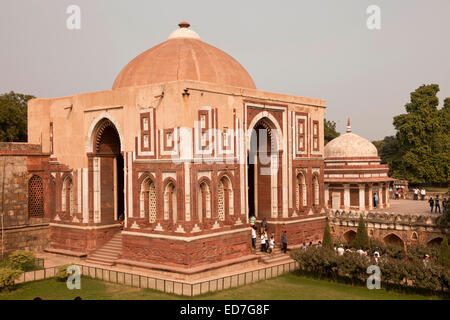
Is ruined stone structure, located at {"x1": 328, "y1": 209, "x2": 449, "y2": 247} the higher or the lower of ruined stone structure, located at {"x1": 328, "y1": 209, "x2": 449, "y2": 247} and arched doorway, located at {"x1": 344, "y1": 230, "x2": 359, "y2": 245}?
the higher

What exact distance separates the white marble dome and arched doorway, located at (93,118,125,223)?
1686cm

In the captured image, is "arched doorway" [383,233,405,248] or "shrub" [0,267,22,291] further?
"arched doorway" [383,233,405,248]

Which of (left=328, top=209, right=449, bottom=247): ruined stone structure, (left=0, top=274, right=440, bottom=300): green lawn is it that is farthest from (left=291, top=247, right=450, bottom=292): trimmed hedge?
(left=328, top=209, right=449, bottom=247): ruined stone structure

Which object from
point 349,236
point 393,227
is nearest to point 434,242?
point 393,227

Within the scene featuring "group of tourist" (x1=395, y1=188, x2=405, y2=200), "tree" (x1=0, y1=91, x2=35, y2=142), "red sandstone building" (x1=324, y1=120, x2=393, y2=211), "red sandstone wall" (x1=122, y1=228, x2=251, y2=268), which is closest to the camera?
"red sandstone wall" (x1=122, y1=228, x2=251, y2=268)

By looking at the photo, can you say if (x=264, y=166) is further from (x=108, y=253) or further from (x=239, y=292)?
(x=108, y=253)

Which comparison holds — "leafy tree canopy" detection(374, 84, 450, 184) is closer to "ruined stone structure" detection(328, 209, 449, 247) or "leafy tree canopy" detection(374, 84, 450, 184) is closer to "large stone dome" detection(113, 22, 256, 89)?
"ruined stone structure" detection(328, 209, 449, 247)

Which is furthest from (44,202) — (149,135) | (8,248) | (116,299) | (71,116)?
(116,299)

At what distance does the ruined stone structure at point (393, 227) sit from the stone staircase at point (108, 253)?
1234 centimetres

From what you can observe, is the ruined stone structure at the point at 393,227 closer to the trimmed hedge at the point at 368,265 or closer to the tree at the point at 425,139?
the trimmed hedge at the point at 368,265

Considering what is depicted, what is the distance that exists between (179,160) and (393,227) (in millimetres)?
13142

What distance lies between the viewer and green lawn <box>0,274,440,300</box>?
18.9 metres

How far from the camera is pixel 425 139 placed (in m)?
46.5

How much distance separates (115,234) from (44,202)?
14.0 ft
